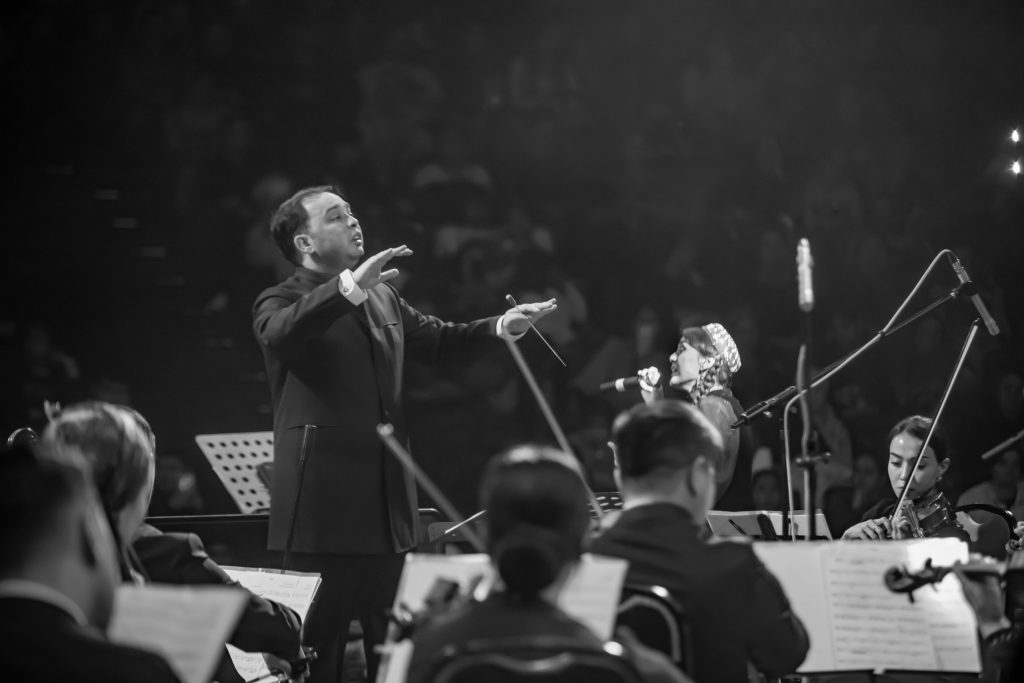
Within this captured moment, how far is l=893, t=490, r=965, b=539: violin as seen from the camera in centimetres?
384

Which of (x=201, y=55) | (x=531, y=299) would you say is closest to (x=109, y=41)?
(x=201, y=55)

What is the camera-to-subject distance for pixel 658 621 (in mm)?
1874

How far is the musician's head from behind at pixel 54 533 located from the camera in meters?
1.43

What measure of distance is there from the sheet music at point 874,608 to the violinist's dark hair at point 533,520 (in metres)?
0.69

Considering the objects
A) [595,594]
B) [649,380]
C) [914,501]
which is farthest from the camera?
[914,501]

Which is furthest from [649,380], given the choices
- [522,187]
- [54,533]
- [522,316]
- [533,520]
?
[522,187]

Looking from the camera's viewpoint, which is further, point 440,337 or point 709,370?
point 709,370

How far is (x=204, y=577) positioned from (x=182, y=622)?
77 cm

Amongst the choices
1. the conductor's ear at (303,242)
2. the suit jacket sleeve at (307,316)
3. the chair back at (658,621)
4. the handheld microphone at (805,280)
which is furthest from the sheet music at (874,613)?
the conductor's ear at (303,242)

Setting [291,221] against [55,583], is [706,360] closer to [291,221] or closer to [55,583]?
[291,221]

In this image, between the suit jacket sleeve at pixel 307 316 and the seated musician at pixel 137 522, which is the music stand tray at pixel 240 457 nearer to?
the suit jacket sleeve at pixel 307 316

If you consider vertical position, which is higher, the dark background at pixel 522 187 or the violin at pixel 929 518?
the dark background at pixel 522 187

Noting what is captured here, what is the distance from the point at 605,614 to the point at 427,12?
5557 mm

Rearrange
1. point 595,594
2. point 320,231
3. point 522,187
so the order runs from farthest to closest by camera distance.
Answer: point 522,187, point 320,231, point 595,594
